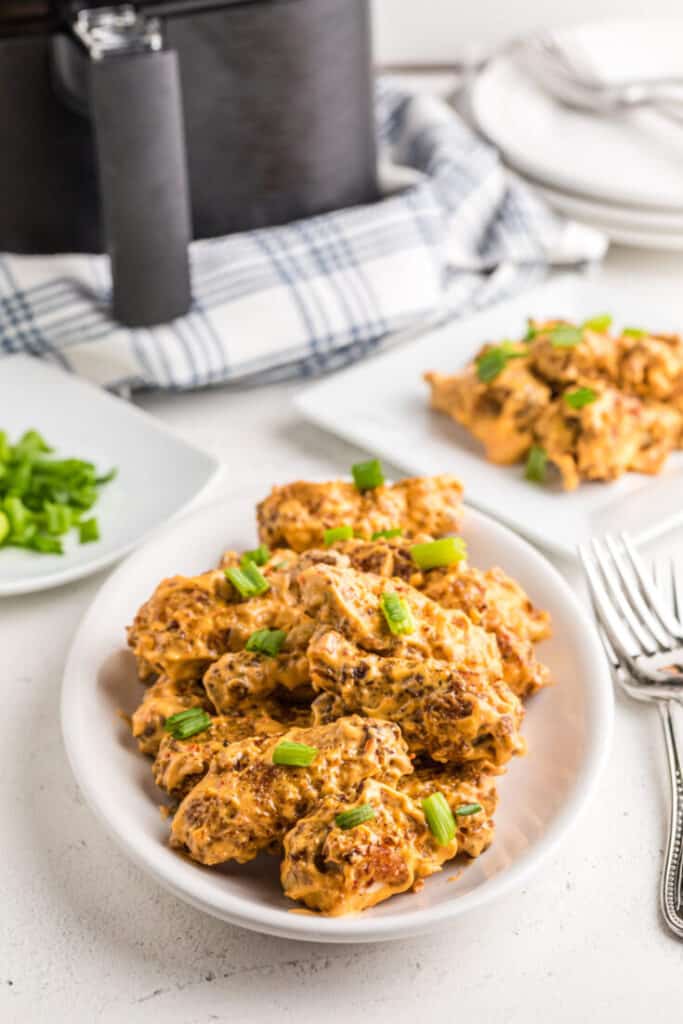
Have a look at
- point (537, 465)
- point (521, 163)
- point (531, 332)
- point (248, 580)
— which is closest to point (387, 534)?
point (248, 580)

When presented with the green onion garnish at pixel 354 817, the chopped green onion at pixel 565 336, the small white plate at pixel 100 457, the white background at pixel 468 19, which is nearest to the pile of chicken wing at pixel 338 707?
the green onion garnish at pixel 354 817

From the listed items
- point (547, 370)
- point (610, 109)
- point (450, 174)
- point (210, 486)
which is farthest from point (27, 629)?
point (610, 109)

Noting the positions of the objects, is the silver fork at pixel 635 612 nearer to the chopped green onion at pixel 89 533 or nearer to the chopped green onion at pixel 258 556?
the chopped green onion at pixel 258 556

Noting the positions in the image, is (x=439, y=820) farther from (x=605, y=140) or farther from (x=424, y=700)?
(x=605, y=140)

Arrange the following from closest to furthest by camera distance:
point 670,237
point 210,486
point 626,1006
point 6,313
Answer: point 626,1006, point 210,486, point 6,313, point 670,237

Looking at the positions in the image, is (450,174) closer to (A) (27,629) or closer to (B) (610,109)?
(B) (610,109)

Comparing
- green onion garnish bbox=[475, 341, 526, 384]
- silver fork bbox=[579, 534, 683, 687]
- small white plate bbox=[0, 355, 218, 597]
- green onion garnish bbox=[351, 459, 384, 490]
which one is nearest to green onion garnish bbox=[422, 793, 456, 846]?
silver fork bbox=[579, 534, 683, 687]
